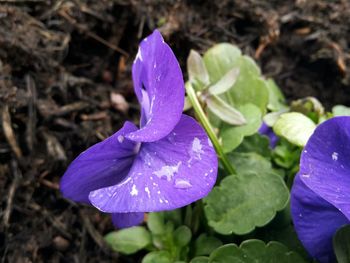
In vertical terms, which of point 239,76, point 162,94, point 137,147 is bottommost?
point 239,76

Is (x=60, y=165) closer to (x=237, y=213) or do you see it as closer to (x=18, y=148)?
(x=18, y=148)

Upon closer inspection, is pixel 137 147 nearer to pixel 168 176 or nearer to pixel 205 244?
pixel 168 176

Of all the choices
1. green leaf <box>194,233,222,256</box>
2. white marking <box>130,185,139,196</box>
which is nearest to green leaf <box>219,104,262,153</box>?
green leaf <box>194,233,222,256</box>

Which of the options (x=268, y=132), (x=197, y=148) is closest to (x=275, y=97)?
(x=268, y=132)

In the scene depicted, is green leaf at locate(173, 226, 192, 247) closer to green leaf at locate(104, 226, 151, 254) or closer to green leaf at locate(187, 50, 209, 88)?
green leaf at locate(104, 226, 151, 254)

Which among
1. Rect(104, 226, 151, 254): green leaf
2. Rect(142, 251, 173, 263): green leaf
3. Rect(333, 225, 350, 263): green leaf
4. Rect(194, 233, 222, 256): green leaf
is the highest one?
Rect(333, 225, 350, 263): green leaf

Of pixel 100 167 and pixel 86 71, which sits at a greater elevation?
pixel 100 167

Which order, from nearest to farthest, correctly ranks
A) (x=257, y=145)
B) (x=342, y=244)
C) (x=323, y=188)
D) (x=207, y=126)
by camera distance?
(x=323, y=188), (x=342, y=244), (x=207, y=126), (x=257, y=145)
